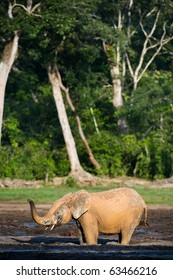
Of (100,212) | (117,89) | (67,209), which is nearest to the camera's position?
(67,209)

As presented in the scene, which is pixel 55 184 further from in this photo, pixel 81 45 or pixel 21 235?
pixel 21 235

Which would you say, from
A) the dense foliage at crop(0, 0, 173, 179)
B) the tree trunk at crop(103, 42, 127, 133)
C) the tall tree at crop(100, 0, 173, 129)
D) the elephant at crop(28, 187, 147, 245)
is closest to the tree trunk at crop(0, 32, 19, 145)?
the dense foliage at crop(0, 0, 173, 179)

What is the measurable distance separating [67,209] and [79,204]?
0.22 metres

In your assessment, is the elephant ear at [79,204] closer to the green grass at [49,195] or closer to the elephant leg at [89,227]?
the elephant leg at [89,227]

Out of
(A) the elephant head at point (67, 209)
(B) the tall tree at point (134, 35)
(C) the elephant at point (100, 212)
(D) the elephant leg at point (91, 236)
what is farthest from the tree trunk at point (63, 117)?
(A) the elephant head at point (67, 209)

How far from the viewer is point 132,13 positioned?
39156 millimetres

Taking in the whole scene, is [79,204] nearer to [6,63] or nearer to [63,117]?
[6,63]

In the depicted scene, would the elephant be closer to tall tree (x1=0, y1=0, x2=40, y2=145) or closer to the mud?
the mud

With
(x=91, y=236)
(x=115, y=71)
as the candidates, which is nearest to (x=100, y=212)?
(x=91, y=236)

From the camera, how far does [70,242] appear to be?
1803 cm

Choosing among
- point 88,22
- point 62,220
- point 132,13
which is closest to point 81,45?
point 88,22

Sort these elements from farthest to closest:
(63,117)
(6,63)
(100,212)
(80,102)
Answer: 1. (80,102)
2. (63,117)
3. (6,63)
4. (100,212)

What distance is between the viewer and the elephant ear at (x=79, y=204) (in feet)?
55.3

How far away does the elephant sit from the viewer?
1688 centimetres
